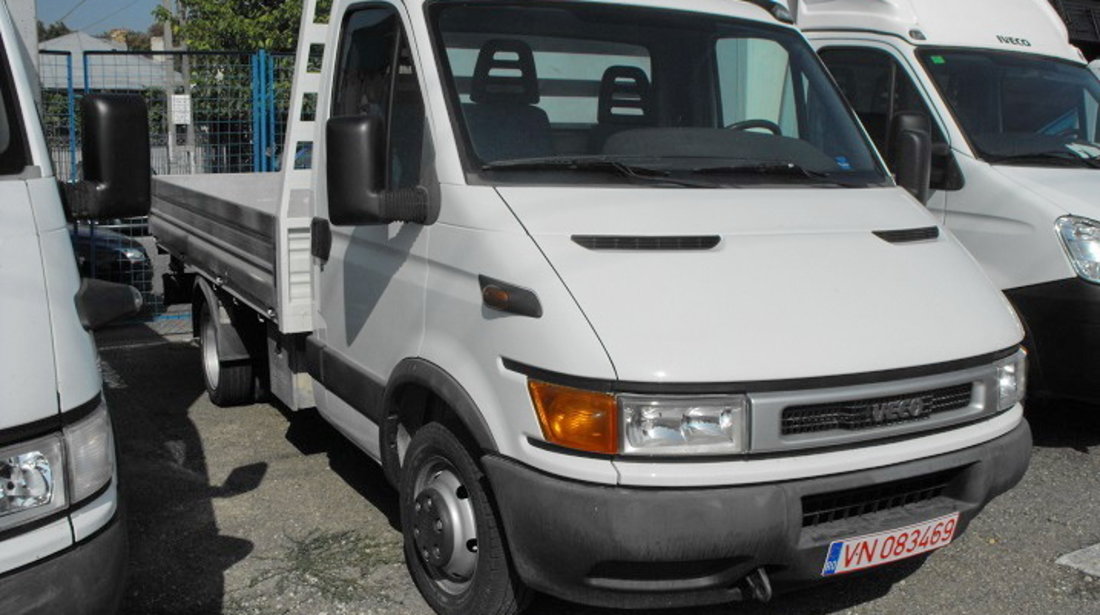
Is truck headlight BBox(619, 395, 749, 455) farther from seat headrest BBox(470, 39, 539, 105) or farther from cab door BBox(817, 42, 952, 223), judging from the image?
cab door BBox(817, 42, 952, 223)

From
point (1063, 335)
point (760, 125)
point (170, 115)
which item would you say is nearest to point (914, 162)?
point (760, 125)

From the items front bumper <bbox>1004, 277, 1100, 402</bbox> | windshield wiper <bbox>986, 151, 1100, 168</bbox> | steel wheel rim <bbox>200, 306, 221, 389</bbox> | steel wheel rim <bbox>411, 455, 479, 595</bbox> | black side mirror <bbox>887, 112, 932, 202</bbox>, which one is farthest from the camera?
steel wheel rim <bbox>200, 306, 221, 389</bbox>

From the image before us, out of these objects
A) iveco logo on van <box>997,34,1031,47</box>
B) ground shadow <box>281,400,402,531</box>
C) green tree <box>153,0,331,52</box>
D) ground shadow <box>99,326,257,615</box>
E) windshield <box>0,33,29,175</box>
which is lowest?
ground shadow <box>99,326,257,615</box>

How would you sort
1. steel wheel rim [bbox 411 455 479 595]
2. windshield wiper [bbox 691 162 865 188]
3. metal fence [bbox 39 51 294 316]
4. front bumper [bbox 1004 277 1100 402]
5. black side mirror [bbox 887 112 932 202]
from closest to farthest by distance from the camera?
steel wheel rim [bbox 411 455 479 595]
windshield wiper [bbox 691 162 865 188]
black side mirror [bbox 887 112 932 202]
front bumper [bbox 1004 277 1100 402]
metal fence [bbox 39 51 294 316]

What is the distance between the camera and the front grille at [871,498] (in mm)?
3316

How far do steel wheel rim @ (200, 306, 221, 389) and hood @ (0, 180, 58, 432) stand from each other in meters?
3.80

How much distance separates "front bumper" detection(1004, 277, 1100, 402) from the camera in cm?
550

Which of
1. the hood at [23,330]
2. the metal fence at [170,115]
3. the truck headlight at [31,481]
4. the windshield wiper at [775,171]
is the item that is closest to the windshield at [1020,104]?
the windshield wiper at [775,171]

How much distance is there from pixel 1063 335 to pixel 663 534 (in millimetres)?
3412

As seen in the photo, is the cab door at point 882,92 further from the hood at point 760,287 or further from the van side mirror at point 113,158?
the van side mirror at point 113,158

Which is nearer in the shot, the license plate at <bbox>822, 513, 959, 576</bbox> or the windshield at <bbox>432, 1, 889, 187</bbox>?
the license plate at <bbox>822, 513, 959, 576</bbox>

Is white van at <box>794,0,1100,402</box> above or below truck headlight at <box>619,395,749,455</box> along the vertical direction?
above

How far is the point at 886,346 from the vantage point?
3352 millimetres

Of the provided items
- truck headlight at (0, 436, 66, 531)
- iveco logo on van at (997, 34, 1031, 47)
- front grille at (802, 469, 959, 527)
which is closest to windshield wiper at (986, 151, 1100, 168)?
iveco logo on van at (997, 34, 1031, 47)
